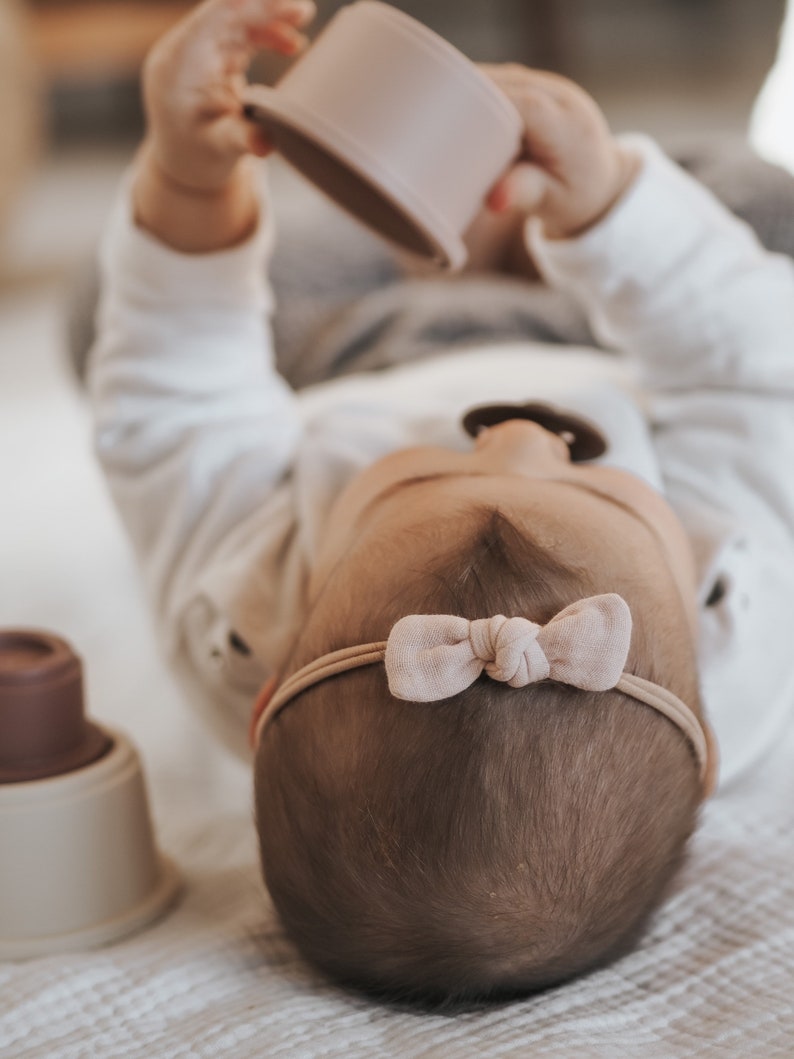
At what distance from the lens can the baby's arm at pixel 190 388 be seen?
0.86 m

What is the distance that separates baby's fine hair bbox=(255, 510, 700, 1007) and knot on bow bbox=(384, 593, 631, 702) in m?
0.02

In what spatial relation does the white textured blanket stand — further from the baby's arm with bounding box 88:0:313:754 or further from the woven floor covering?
the baby's arm with bounding box 88:0:313:754

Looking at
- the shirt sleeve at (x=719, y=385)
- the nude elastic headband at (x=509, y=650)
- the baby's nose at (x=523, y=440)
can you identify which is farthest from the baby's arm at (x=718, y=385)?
the nude elastic headband at (x=509, y=650)

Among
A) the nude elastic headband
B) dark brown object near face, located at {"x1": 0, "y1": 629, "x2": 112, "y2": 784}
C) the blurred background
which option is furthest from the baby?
the blurred background

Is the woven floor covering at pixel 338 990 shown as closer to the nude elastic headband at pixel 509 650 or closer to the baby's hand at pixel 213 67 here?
the nude elastic headband at pixel 509 650

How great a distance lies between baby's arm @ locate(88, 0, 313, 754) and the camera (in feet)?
2.82

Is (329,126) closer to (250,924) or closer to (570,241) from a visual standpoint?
(570,241)

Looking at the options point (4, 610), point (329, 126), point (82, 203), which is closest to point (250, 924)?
point (329, 126)

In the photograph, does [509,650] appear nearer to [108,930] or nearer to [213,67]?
[108,930]

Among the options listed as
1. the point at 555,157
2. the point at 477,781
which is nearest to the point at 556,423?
the point at 555,157

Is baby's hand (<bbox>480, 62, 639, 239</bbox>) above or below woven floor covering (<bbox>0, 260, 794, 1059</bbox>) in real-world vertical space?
above

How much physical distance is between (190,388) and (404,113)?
33 cm

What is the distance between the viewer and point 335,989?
1.98 feet

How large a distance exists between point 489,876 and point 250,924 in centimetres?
19
